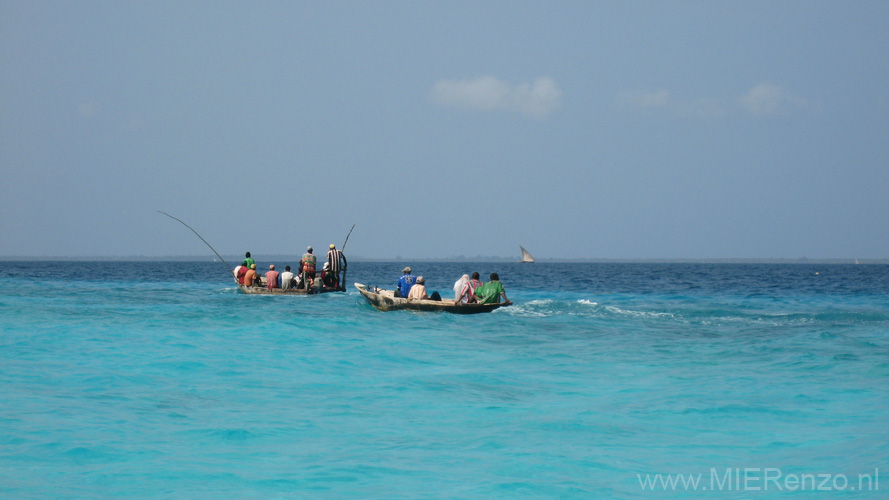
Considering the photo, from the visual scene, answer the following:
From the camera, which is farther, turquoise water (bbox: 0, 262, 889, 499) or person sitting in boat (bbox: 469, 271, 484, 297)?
person sitting in boat (bbox: 469, 271, 484, 297)

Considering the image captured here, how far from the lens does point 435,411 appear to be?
10836 millimetres

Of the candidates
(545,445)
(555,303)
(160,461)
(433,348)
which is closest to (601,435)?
(545,445)

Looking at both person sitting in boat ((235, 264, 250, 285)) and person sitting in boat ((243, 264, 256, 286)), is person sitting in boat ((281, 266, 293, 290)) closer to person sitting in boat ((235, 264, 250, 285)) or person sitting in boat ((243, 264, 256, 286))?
person sitting in boat ((243, 264, 256, 286))

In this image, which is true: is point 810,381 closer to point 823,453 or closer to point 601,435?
point 823,453

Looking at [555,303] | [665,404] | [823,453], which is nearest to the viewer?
[823,453]

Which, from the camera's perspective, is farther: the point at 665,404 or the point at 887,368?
the point at 887,368

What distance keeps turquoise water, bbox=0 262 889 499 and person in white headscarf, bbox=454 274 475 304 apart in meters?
2.60

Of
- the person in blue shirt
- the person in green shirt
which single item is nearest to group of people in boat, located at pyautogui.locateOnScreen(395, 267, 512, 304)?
the person in green shirt

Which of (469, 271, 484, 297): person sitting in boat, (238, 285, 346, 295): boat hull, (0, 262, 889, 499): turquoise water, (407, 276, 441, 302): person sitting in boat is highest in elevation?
(469, 271, 484, 297): person sitting in boat

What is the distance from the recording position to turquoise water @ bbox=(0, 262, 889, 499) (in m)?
7.82

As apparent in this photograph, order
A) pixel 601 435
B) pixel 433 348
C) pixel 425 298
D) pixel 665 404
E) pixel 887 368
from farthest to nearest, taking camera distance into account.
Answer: pixel 425 298
pixel 433 348
pixel 887 368
pixel 665 404
pixel 601 435

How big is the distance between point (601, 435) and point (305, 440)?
12.8ft

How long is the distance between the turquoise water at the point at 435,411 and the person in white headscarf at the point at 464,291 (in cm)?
260

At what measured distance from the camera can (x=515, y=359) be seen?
1557 cm
